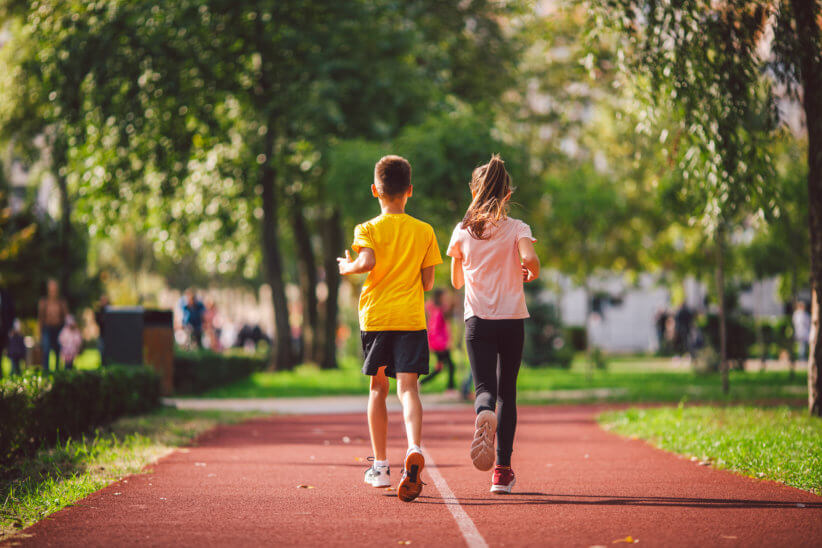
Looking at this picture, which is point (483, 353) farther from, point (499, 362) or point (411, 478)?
point (411, 478)

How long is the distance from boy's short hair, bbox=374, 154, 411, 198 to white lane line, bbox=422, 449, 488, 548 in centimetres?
196

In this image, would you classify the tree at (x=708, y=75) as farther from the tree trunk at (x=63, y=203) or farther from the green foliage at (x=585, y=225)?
the tree trunk at (x=63, y=203)

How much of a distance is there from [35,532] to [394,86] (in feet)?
57.2

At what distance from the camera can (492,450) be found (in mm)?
6016

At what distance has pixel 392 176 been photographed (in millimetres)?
6418

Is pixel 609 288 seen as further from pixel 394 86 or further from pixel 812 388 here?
pixel 812 388

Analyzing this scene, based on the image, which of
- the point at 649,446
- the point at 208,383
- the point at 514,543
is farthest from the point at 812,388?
the point at 208,383

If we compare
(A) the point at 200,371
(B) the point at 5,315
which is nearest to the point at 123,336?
(B) the point at 5,315

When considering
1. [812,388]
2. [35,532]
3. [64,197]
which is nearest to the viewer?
[35,532]

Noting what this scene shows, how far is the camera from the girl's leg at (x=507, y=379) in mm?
A: 6422

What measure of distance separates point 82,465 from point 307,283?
21.8 metres

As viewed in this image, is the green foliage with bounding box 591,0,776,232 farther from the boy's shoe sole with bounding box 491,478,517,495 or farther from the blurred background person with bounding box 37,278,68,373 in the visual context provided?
the blurred background person with bounding box 37,278,68,373

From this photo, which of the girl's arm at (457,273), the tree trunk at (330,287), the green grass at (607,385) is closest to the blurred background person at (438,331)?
the green grass at (607,385)

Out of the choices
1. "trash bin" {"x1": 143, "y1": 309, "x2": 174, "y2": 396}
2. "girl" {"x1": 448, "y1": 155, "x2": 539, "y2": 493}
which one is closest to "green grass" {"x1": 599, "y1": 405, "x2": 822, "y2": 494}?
"girl" {"x1": 448, "y1": 155, "x2": 539, "y2": 493}
